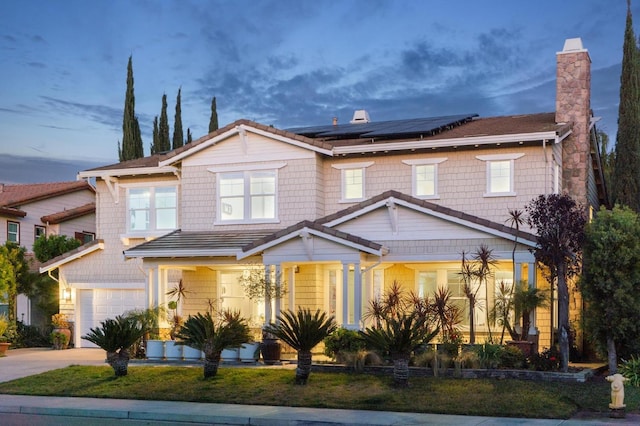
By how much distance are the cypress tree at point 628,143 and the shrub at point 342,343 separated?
52.7 ft

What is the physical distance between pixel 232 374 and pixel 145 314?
5.27 metres

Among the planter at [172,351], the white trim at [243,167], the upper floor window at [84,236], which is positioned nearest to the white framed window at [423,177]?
the white trim at [243,167]

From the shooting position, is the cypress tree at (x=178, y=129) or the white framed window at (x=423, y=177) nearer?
the white framed window at (x=423, y=177)

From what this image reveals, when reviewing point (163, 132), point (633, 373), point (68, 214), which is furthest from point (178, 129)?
point (633, 373)

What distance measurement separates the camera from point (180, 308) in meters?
28.3

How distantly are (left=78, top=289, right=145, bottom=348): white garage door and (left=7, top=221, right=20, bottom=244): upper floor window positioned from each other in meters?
9.48

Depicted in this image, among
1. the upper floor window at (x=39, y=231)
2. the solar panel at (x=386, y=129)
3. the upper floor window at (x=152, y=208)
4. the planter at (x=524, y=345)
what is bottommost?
the planter at (x=524, y=345)

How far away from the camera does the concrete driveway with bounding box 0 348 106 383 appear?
22.7 m

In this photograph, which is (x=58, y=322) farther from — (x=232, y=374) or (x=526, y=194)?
(x=526, y=194)

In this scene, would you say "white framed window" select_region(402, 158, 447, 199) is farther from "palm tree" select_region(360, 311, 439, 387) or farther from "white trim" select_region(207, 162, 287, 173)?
"palm tree" select_region(360, 311, 439, 387)

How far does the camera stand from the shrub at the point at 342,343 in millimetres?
21047

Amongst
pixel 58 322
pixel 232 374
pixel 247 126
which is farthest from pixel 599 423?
pixel 58 322

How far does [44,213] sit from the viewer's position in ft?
132

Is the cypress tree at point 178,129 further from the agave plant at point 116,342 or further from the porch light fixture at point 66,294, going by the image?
the agave plant at point 116,342
